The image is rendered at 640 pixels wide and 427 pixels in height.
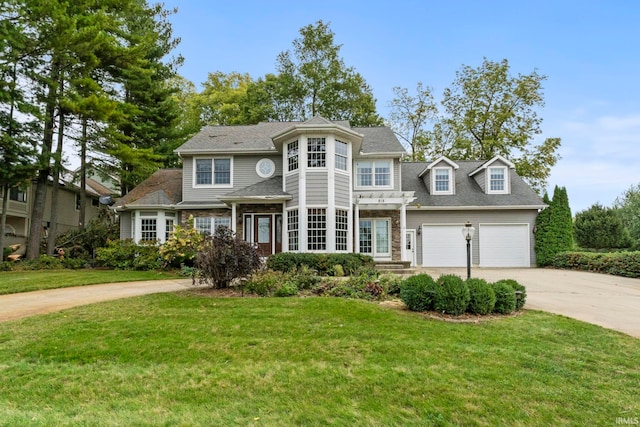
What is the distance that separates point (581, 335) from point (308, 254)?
8.60 meters

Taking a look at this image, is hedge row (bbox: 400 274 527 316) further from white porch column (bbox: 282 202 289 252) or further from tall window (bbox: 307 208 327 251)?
white porch column (bbox: 282 202 289 252)

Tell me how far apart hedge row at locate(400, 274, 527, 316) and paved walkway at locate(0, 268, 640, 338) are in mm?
1307


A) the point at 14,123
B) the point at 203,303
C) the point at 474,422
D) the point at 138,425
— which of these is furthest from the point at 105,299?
the point at 14,123

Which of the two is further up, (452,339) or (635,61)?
(635,61)

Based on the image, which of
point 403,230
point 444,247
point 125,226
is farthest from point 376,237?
point 125,226

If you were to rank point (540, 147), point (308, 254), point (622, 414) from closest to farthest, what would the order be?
point (622, 414), point (308, 254), point (540, 147)

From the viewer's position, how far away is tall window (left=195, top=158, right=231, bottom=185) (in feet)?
57.4

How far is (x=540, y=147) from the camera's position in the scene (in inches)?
1045

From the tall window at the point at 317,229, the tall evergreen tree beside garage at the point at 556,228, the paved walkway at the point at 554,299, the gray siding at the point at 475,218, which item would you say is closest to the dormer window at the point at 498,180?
the gray siding at the point at 475,218

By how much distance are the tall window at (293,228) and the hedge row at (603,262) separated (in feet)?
40.4

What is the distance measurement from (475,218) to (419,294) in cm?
1298

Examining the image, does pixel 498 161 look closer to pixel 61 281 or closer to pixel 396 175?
pixel 396 175

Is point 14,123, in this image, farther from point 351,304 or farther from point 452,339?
point 452,339

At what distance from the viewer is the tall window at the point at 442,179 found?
19219 millimetres
